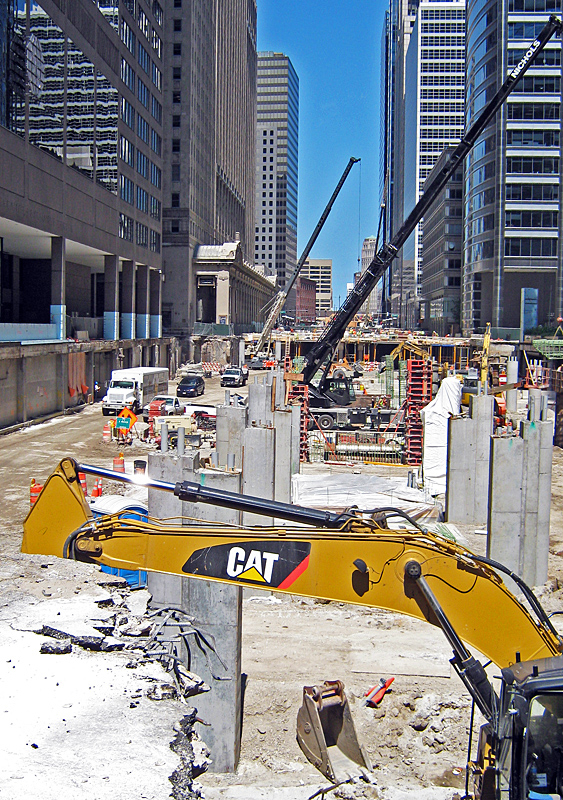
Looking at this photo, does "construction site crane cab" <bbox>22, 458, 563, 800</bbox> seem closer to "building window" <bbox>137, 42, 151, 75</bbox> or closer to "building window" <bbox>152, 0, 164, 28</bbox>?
"building window" <bbox>137, 42, 151, 75</bbox>

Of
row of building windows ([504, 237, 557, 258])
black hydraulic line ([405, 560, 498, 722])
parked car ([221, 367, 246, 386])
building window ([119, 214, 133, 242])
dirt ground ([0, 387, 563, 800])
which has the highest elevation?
row of building windows ([504, 237, 557, 258])

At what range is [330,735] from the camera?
30.1ft

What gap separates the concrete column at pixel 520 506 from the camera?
1481cm

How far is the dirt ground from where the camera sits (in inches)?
336

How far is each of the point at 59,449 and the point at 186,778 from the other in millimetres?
24026

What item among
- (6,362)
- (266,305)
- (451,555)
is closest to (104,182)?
(6,362)

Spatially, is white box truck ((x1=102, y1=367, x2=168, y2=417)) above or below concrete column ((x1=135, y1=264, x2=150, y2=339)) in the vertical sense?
below

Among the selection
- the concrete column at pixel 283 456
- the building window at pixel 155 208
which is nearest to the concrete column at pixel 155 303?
the building window at pixel 155 208

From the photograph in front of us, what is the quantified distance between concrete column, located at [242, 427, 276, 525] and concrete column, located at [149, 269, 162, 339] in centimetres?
5216

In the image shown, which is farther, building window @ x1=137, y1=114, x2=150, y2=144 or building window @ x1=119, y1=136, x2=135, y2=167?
building window @ x1=137, y1=114, x2=150, y2=144

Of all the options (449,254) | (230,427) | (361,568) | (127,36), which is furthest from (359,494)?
(449,254)

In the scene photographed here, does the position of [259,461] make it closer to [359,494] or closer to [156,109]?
[359,494]

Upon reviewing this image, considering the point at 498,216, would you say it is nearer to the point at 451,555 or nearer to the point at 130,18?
the point at 130,18

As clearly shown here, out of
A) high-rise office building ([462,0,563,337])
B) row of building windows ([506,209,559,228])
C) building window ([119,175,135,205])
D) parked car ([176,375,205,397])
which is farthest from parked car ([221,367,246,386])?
row of building windows ([506,209,559,228])
